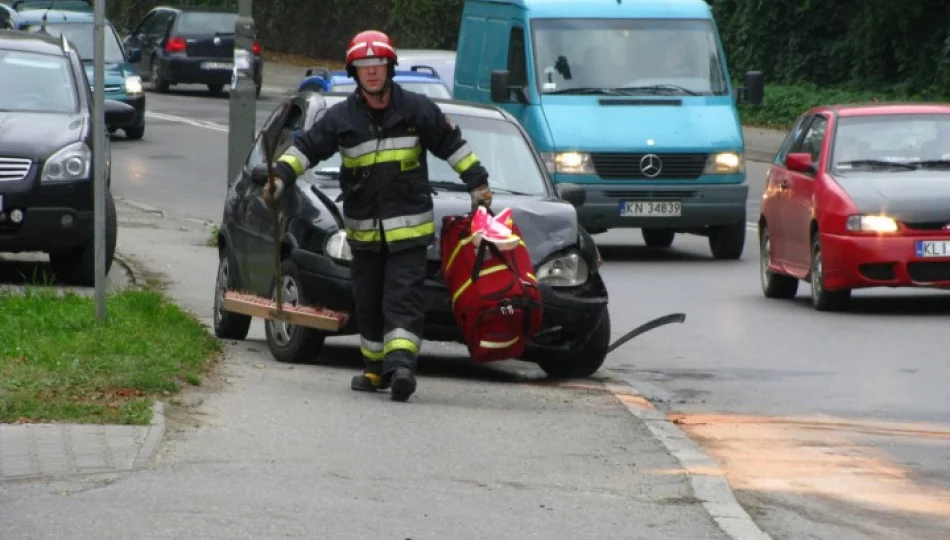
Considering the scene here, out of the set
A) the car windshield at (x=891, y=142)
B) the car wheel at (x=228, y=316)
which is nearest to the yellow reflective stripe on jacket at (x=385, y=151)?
the car wheel at (x=228, y=316)

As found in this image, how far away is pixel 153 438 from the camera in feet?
28.9

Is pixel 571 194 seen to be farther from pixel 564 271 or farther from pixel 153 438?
pixel 153 438

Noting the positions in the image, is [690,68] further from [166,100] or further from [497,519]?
[166,100]

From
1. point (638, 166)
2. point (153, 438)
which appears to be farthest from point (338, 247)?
point (638, 166)

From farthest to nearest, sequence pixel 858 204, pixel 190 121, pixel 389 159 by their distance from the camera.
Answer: pixel 190 121 → pixel 858 204 → pixel 389 159

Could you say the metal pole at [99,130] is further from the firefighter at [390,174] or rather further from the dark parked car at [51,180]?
the dark parked car at [51,180]

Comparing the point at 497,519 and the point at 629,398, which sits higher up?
the point at 497,519

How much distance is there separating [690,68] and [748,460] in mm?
12104

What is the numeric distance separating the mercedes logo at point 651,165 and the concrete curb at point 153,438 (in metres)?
11.2

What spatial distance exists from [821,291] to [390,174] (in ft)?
20.9

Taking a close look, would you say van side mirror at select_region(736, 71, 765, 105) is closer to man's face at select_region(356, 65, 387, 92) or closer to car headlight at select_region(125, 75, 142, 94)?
man's face at select_region(356, 65, 387, 92)

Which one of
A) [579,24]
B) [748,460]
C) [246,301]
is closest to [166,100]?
[579,24]

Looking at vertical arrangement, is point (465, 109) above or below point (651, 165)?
above

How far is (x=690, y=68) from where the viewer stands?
21266mm
